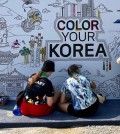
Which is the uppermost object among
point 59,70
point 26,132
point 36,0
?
point 36,0

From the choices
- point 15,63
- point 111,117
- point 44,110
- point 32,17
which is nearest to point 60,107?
point 44,110

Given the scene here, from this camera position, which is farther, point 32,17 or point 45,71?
point 32,17

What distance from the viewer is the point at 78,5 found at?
816 cm

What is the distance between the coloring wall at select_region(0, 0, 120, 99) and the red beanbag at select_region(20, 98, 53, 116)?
129cm

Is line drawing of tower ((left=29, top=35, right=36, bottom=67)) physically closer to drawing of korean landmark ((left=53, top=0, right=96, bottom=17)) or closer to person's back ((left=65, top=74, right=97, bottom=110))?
drawing of korean landmark ((left=53, top=0, right=96, bottom=17))

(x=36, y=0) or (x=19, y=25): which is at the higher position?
(x=36, y=0)

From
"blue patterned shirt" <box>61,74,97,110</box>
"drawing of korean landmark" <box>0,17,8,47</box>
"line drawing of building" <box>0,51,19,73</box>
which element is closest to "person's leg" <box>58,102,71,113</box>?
"blue patterned shirt" <box>61,74,97,110</box>

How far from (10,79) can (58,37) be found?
1.37 meters

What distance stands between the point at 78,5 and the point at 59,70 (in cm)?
144

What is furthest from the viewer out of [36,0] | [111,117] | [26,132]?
[36,0]

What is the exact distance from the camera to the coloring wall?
26.8 feet

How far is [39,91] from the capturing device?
702 cm

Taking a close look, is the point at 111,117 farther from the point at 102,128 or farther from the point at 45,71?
the point at 45,71

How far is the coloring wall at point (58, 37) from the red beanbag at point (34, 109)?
4.24 ft
